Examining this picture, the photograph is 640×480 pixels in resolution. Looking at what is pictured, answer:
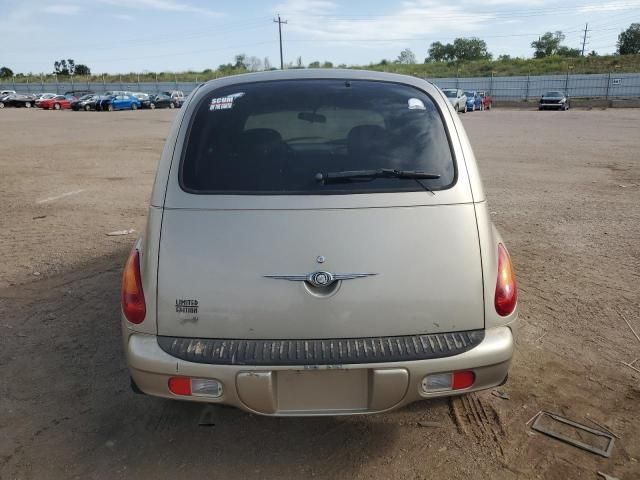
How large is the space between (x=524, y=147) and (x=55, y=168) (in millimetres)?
12646

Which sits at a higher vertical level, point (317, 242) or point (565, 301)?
point (317, 242)

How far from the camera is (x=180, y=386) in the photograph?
7.54ft

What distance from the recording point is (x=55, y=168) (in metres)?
11.7

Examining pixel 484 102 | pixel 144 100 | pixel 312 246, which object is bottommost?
pixel 484 102

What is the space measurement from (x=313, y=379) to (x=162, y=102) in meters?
48.8

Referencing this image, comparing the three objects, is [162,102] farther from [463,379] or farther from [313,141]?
[463,379]

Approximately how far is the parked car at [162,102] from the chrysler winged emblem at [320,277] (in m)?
48.2

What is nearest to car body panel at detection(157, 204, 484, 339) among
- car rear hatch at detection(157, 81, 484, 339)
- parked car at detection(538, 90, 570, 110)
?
car rear hatch at detection(157, 81, 484, 339)

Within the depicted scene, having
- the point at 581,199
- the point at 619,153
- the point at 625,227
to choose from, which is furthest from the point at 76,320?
the point at 619,153

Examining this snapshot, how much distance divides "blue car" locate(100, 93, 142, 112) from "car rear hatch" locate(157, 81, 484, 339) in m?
44.8

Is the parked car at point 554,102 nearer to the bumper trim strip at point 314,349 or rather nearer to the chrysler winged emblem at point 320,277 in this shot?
the bumper trim strip at point 314,349

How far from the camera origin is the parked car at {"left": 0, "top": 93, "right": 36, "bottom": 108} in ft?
159

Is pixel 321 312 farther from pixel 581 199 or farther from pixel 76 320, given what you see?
pixel 581 199

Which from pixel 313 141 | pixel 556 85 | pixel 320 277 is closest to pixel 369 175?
pixel 320 277
